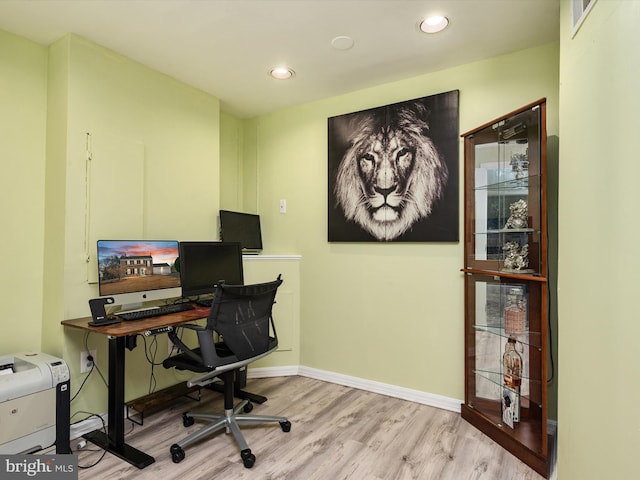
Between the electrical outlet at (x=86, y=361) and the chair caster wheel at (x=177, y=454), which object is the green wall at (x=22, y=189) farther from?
the chair caster wheel at (x=177, y=454)

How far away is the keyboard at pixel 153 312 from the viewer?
2271 millimetres

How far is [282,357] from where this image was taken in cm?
343

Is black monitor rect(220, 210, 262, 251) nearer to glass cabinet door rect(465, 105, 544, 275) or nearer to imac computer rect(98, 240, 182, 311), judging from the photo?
imac computer rect(98, 240, 182, 311)

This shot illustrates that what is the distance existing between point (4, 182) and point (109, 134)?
2.20ft

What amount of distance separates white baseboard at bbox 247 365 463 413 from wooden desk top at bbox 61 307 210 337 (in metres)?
1.17

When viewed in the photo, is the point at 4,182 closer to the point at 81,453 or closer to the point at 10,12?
the point at 10,12

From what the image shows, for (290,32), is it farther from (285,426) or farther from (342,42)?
(285,426)

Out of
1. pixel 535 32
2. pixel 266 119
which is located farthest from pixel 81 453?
pixel 535 32

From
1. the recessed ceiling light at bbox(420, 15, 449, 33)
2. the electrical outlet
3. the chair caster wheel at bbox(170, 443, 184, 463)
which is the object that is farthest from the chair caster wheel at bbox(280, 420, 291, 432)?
the recessed ceiling light at bbox(420, 15, 449, 33)

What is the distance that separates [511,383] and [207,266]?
2220mm

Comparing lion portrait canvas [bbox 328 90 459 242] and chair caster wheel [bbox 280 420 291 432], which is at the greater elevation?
lion portrait canvas [bbox 328 90 459 242]

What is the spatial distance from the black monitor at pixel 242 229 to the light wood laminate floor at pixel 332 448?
1.36 m

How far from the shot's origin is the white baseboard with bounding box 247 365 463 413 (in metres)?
2.72

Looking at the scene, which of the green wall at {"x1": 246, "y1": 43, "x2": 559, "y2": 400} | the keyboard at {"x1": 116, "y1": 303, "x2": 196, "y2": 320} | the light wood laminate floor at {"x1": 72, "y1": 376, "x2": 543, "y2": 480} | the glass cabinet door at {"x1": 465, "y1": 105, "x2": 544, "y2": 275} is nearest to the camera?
the light wood laminate floor at {"x1": 72, "y1": 376, "x2": 543, "y2": 480}
